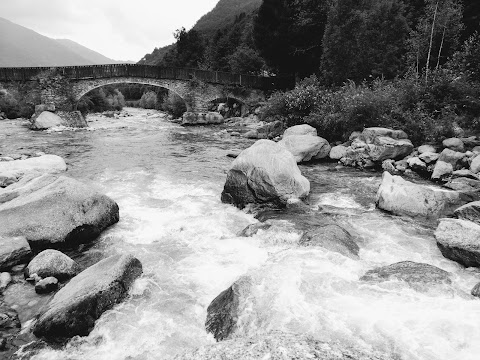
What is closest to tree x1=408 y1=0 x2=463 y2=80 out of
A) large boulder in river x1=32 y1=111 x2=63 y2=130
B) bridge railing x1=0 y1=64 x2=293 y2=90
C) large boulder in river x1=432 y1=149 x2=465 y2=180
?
large boulder in river x1=432 y1=149 x2=465 y2=180

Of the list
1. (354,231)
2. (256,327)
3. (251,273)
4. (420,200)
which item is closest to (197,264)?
(251,273)

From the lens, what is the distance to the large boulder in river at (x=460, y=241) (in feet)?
25.0

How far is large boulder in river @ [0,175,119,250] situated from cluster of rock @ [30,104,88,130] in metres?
22.3

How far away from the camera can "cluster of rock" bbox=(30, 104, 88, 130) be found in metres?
29.7

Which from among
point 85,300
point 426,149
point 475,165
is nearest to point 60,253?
point 85,300

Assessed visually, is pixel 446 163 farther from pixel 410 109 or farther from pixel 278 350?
pixel 278 350

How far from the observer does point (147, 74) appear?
36.2 meters

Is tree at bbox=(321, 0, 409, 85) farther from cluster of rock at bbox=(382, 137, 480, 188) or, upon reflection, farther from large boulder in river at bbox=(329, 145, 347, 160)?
cluster of rock at bbox=(382, 137, 480, 188)

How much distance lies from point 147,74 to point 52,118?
1016 cm

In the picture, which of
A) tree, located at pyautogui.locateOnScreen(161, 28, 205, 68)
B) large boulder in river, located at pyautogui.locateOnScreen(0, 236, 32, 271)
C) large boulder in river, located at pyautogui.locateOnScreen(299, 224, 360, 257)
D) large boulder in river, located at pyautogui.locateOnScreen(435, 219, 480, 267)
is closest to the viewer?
large boulder in river, located at pyautogui.locateOnScreen(435, 219, 480, 267)

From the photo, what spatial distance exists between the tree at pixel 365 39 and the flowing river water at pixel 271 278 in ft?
48.2

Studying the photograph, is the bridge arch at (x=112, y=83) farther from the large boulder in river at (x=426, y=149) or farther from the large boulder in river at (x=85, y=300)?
the large boulder in river at (x=85, y=300)

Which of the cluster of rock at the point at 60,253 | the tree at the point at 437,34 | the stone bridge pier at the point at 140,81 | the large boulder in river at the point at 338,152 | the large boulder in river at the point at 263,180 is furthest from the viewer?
the stone bridge pier at the point at 140,81

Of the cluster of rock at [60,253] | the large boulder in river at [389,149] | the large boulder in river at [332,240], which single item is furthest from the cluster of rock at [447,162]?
the cluster of rock at [60,253]
